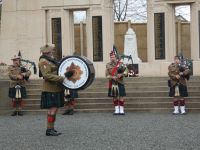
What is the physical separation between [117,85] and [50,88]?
491cm

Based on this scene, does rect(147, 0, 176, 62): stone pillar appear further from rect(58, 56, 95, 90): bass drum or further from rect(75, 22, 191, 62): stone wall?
rect(58, 56, 95, 90): bass drum

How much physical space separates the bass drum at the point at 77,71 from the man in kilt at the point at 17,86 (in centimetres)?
544

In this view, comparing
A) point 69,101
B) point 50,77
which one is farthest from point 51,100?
point 69,101

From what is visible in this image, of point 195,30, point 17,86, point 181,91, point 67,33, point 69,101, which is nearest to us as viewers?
point 181,91

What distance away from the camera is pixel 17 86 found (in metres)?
16.4

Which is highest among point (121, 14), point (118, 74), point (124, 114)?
point (121, 14)

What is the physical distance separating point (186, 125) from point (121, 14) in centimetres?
3242

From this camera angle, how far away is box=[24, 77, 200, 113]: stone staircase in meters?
16.3

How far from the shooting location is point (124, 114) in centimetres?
1550

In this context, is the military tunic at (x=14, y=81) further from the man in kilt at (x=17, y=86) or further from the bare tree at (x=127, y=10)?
the bare tree at (x=127, y=10)

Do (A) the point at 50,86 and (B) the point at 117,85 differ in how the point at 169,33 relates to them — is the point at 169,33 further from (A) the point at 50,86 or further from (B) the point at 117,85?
(A) the point at 50,86

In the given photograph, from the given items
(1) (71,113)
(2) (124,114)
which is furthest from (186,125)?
(1) (71,113)

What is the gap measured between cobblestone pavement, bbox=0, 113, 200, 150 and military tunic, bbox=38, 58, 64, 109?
67cm

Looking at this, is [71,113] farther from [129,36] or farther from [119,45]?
[119,45]
